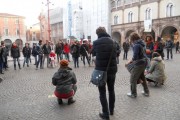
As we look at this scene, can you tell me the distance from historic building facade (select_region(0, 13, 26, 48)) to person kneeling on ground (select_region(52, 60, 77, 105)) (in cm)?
6602

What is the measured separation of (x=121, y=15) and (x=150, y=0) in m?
8.08

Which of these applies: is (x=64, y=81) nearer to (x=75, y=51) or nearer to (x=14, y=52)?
(x=75, y=51)

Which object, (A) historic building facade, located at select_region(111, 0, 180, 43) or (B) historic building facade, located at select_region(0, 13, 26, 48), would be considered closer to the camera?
(A) historic building facade, located at select_region(111, 0, 180, 43)

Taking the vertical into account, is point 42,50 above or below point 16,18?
below

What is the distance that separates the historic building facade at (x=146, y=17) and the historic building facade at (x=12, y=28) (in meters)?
33.9

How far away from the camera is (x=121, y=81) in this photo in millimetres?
9383

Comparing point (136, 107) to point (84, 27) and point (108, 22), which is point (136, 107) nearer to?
point (108, 22)

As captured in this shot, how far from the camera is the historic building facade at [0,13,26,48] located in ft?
226

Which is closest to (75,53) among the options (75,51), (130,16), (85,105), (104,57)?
(75,51)

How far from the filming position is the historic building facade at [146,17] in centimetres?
3763

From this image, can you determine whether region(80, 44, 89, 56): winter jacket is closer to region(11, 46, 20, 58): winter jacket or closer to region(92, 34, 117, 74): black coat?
region(11, 46, 20, 58): winter jacket

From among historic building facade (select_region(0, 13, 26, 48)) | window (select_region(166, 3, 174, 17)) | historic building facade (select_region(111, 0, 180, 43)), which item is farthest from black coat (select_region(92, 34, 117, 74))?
historic building facade (select_region(0, 13, 26, 48))

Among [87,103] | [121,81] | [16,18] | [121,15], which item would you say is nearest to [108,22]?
[121,15]

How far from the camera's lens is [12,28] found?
70.7 m
